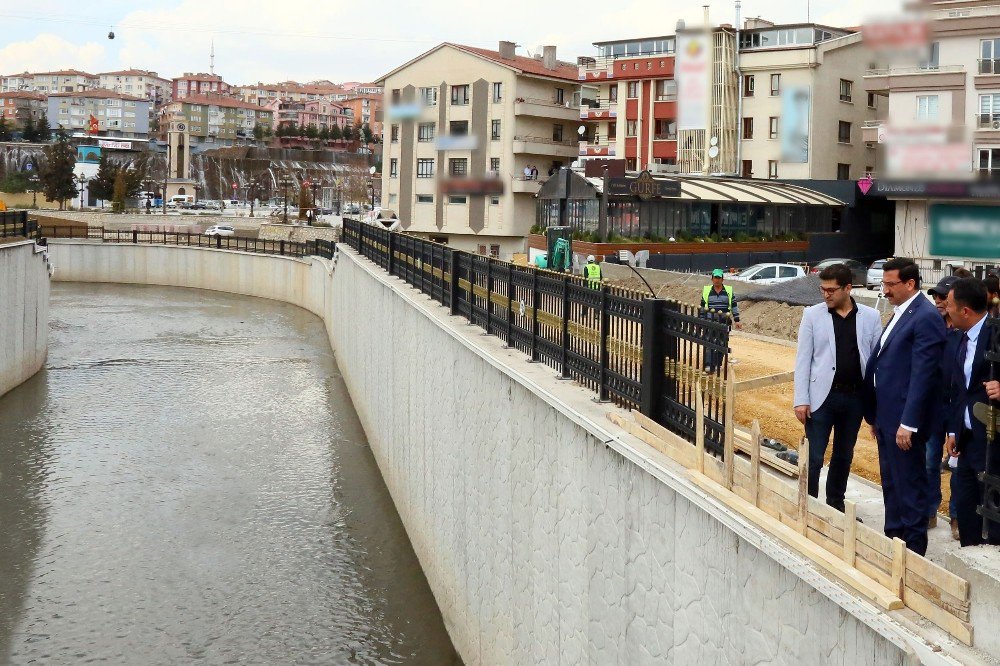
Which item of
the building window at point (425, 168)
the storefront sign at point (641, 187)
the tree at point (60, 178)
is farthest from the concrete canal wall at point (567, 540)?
the tree at point (60, 178)

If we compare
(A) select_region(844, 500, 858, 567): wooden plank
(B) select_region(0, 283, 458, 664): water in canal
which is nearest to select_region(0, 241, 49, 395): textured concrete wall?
(B) select_region(0, 283, 458, 664): water in canal

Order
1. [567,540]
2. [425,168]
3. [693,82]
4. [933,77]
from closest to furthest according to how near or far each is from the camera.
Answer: [567,540] < [933,77] < [693,82] < [425,168]

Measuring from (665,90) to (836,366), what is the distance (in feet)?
175

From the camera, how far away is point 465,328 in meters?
12.7

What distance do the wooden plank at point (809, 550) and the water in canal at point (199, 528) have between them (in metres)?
6.37

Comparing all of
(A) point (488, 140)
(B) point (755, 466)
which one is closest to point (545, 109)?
(A) point (488, 140)

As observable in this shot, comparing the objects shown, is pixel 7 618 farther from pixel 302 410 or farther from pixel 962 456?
pixel 302 410

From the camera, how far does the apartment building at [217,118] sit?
560ft

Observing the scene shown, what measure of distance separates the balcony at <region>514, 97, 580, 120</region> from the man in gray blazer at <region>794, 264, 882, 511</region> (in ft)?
172

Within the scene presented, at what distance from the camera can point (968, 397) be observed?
5.16m

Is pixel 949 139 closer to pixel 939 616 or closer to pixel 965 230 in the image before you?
pixel 965 230

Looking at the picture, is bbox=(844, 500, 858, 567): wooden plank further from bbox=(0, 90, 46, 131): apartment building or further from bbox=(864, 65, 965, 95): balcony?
bbox=(0, 90, 46, 131): apartment building

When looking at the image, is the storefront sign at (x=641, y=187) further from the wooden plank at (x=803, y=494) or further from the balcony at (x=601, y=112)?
the wooden plank at (x=803, y=494)

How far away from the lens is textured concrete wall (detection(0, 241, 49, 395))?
26062mm
